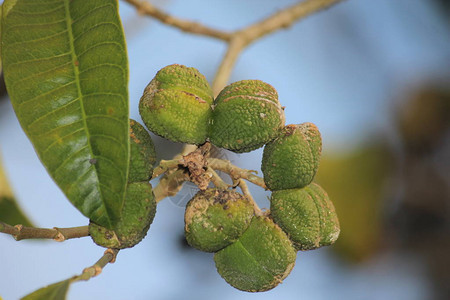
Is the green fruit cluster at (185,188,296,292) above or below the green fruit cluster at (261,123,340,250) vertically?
below

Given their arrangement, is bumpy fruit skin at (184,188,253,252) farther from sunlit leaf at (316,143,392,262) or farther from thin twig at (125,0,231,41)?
sunlit leaf at (316,143,392,262)

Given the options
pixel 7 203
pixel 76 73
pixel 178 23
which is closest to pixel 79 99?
pixel 76 73

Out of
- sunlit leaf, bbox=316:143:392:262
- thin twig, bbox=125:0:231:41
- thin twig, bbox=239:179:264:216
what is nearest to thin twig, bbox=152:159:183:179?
thin twig, bbox=239:179:264:216

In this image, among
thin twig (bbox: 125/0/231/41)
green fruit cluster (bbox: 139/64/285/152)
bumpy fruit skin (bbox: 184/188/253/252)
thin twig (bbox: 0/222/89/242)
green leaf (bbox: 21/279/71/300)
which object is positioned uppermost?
green fruit cluster (bbox: 139/64/285/152)

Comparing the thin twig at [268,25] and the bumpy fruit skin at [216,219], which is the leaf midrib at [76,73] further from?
the thin twig at [268,25]

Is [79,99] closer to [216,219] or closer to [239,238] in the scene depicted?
[216,219]

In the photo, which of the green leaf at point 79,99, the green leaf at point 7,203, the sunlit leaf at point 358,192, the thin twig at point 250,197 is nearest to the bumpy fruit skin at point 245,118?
the thin twig at point 250,197
